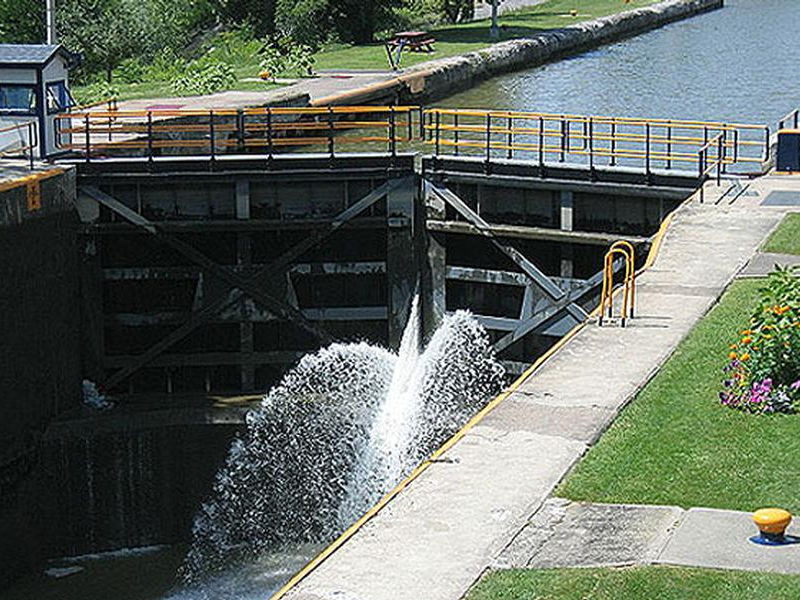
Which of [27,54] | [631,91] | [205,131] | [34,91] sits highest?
[27,54]

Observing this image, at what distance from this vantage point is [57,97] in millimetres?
24984

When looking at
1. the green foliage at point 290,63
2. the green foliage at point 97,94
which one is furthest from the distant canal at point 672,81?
the green foliage at point 97,94

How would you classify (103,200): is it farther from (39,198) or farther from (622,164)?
(622,164)

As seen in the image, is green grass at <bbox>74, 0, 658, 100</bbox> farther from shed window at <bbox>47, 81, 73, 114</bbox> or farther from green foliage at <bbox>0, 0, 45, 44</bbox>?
shed window at <bbox>47, 81, 73, 114</bbox>

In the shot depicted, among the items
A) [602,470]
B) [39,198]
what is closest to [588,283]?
[39,198]

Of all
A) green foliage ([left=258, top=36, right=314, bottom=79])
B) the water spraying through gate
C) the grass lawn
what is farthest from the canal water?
the grass lawn

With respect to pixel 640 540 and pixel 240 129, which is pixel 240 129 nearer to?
pixel 240 129

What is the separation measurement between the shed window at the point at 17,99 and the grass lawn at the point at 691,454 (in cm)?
1273

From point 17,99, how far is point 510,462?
14036 millimetres

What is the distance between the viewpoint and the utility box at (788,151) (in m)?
25.8

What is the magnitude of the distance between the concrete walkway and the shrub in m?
1.02

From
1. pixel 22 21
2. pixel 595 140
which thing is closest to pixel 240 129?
pixel 595 140

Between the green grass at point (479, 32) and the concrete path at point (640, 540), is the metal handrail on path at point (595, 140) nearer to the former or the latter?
the green grass at point (479, 32)

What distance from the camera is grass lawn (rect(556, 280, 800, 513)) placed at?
12.3 metres
